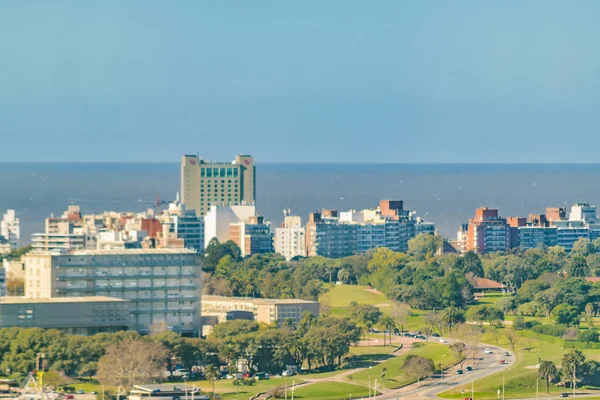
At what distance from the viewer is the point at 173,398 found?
53750mm

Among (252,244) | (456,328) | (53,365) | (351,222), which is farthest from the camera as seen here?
(351,222)

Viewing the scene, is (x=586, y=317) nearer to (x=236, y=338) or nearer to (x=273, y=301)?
(x=273, y=301)

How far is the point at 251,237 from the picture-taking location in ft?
393

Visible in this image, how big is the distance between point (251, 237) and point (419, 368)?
56605 millimetres

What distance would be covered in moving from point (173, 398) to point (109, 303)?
14768 millimetres

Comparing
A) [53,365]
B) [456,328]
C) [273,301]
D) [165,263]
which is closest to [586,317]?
[456,328]

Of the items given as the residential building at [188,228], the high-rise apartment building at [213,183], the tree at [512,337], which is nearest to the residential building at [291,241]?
the residential building at [188,228]

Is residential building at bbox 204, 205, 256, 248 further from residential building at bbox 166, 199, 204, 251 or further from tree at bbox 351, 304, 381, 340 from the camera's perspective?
tree at bbox 351, 304, 381, 340

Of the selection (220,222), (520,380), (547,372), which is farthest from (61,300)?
(220,222)

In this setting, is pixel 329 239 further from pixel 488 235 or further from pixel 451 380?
pixel 451 380

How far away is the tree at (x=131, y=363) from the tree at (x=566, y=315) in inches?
909

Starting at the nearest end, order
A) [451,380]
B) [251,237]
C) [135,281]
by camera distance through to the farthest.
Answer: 1. [451,380]
2. [135,281]
3. [251,237]

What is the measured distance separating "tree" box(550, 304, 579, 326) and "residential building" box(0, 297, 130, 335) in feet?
66.4

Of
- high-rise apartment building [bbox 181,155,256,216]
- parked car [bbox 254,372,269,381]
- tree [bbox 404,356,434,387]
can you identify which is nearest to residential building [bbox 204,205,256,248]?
high-rise apartment building [bbox 181,155,256,216]
